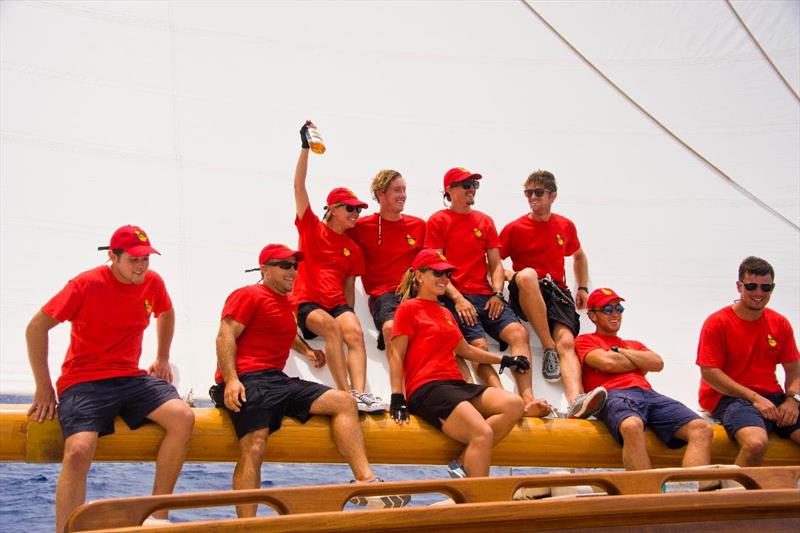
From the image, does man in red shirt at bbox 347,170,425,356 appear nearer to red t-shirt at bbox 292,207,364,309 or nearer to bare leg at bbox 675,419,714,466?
red t-shirt at bbox 292,207,364,309

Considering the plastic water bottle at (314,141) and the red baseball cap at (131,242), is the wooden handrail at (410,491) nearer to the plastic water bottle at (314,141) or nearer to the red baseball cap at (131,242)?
the red baseball cap at (131,242)

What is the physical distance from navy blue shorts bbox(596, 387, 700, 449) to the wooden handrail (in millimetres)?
1700

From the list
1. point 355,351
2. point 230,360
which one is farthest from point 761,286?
point 230,360

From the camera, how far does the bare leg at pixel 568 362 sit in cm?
577

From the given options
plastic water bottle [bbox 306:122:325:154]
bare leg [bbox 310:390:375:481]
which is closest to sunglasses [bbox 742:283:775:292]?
bare leg [bbox 310:390:375:481]

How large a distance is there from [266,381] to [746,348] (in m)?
2.42

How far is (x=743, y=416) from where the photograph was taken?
5668mm

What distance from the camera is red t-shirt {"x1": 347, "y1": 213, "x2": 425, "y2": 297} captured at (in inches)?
239

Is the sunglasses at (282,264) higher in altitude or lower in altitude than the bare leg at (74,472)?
higher

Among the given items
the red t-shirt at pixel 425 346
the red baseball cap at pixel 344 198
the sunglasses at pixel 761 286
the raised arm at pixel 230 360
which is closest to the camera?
the raised arm at pixel 230 360

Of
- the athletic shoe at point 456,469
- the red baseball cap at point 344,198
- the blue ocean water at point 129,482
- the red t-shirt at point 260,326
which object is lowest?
the blue ocean water at point 129,482

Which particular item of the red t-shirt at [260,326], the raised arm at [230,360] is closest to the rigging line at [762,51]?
the red t-shirt at [260,326]

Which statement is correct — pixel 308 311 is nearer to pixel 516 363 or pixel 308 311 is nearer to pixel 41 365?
pixel 516 363

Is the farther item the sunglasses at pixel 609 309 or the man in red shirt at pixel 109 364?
the sunglasses at pixel 609 309
